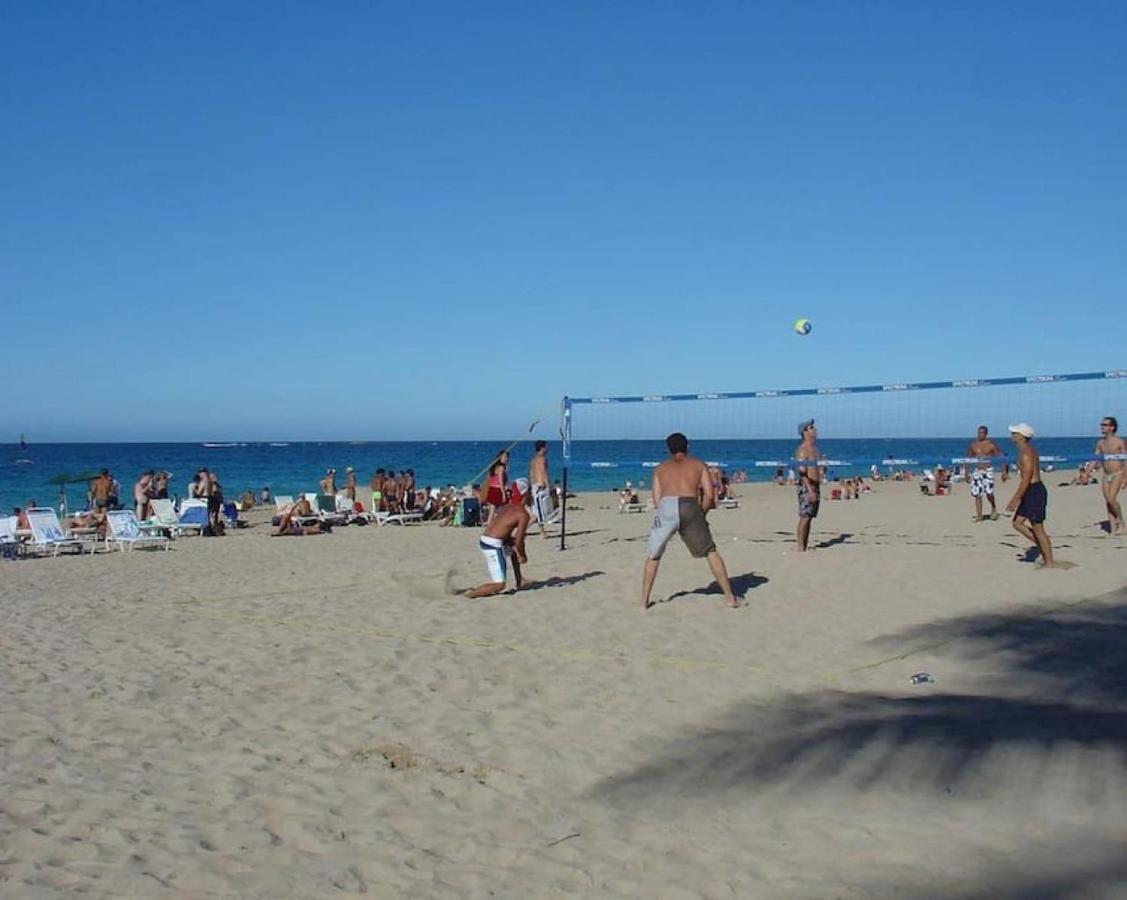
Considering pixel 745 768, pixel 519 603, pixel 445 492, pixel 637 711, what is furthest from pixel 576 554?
pixel 445 492

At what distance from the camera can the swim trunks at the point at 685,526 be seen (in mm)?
8656

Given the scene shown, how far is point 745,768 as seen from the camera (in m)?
4.82

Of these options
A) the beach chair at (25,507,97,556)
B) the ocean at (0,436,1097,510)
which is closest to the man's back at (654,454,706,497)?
the beach chair at (25,507,97,556)

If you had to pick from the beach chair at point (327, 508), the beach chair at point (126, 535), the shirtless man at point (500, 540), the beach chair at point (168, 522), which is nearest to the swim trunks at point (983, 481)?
the shirtless man at point (500, 540)

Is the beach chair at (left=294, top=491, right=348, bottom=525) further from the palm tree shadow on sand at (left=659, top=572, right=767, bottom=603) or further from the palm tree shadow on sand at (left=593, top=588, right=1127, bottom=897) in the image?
the palm tree shadow on sand at (left=593, top=588, right=1127, bottom=897)

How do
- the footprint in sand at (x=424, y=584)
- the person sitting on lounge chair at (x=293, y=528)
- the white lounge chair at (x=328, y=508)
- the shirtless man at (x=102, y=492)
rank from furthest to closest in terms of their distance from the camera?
the white lounge chair at (x=328, y=508) → the shirtless man at (x=102, y=492) → the person sitting on lounge chair at (x=293, y=528) → the footprint in sand at (x=424, y=584)

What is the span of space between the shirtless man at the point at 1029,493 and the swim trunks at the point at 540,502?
555 centimetres

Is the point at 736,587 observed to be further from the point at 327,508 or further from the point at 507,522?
the point at 327,508

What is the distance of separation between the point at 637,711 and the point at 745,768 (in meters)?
1.10

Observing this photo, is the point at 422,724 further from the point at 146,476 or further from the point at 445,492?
the point at 445,492

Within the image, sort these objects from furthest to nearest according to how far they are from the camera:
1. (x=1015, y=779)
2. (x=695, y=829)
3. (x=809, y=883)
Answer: (x=1015, y=779) → (x=695, y=829) → (x=809, y=883)

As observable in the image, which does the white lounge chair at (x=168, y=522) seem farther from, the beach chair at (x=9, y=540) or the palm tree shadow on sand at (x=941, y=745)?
the palm tree shadow on sand at (x=941, y=745)

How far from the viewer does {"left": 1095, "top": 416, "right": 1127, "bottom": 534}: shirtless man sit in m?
12.8

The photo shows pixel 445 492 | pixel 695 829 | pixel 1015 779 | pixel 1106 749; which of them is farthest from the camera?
pixel 445 492
